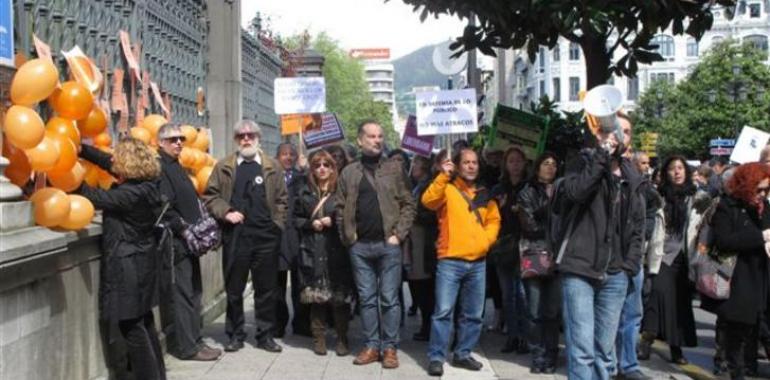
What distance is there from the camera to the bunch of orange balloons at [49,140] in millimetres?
5527

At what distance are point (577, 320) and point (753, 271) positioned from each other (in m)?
2.18

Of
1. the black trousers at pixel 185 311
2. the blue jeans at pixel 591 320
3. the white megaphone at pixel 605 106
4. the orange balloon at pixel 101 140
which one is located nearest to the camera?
the white megaphone at pixel 605 106

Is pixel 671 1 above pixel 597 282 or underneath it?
above

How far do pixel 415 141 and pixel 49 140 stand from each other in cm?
716

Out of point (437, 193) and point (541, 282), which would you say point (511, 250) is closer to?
point (541, 282)

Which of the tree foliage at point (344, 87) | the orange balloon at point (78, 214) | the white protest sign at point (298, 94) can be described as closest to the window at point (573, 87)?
the tree foliage at point (344, 87)

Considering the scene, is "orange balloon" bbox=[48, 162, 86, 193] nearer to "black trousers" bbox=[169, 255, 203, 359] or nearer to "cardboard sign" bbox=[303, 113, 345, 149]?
"black trousers" bbox=[169, 255, 203, 359]

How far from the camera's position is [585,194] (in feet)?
20.1

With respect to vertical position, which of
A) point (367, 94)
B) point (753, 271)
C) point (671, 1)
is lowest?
point (753, 271)

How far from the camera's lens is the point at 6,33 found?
5.38 m

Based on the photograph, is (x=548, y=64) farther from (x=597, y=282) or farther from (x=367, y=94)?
(x=597, y=282)

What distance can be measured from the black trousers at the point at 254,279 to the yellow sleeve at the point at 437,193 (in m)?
1.56

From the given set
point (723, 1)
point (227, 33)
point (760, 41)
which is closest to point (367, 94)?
point (760, 41)

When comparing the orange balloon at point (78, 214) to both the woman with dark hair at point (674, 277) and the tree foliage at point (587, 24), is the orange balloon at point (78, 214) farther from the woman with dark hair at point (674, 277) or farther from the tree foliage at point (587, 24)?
the woman with dark hair at point (674, 277)
